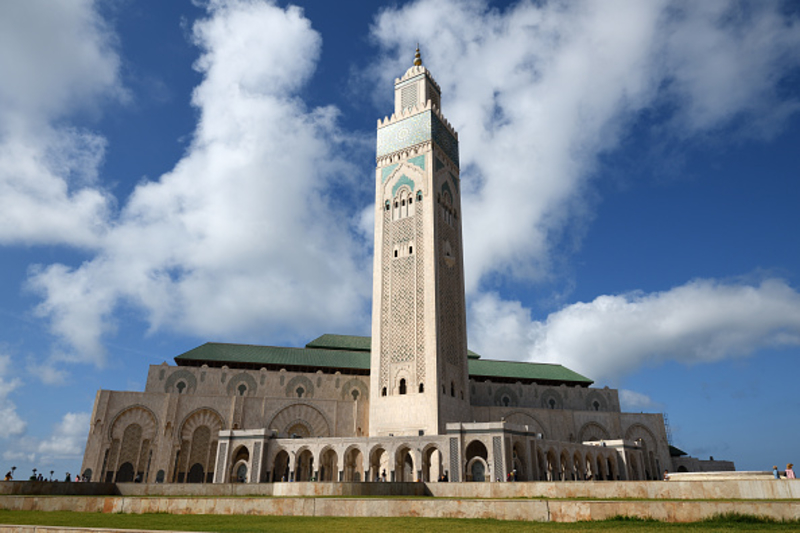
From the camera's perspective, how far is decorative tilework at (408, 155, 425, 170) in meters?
33.4

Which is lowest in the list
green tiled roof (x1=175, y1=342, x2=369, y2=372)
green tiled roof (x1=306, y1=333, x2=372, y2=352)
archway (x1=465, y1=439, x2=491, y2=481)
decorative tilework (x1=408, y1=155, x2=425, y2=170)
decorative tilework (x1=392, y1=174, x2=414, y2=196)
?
archway (x1=465, y1=439, x2=491, y2=481)

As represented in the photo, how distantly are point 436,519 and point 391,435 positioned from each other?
18.3 metres

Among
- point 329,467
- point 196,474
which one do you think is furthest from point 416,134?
point 196,474

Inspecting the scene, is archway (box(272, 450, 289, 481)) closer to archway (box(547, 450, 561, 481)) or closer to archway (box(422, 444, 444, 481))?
archway (box(422, 444, 444, 481))

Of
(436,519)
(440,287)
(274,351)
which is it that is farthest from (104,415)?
(436,519)

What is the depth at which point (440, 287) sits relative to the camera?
1229 inches

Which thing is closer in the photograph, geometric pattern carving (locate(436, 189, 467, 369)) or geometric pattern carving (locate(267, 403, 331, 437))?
geometric pattern carving (locate(436, 189, 467, 369))

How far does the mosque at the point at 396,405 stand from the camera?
26.8 meters

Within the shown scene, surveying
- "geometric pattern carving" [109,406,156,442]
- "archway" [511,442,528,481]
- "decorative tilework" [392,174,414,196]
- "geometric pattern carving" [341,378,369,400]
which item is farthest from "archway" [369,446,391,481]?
"decorative tilework" [392,174,414,196]

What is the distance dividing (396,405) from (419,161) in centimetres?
1498

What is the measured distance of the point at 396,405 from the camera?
29.0 meters

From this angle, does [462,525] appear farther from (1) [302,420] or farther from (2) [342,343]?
(2) [342,343]

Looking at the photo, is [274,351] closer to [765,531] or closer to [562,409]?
[562,409]

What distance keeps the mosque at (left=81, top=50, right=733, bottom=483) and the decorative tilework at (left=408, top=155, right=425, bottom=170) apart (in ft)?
0.27
